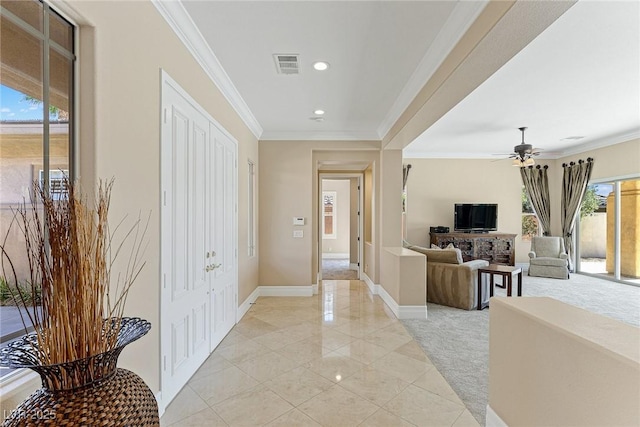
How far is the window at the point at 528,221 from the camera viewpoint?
320 inches

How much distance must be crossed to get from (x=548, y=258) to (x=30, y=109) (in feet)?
29.0

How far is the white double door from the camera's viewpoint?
7.16 feet

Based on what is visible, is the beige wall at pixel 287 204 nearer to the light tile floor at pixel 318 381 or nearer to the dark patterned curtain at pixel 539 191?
the light tile floor at pixel 318 381

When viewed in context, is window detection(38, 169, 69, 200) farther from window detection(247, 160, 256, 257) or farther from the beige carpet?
the beige carpet

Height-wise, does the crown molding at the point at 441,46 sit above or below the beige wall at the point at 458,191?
above

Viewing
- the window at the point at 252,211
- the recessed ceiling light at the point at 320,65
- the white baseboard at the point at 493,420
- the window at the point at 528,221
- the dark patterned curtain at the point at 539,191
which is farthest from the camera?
the window at the point at 528,221

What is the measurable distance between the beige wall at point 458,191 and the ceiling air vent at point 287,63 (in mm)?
5671

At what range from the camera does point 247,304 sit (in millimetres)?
4582

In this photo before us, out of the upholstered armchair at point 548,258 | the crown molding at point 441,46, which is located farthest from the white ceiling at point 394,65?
the upholstered armchair at point 548,258

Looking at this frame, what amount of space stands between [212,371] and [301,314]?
1786mm

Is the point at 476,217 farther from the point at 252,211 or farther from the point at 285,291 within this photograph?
the point at 252,211

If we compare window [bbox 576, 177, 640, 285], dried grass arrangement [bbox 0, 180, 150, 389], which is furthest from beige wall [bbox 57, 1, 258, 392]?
window [bbox 576, 177, 640, 285]

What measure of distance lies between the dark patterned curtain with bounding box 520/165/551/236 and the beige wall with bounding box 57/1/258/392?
28.2 ft

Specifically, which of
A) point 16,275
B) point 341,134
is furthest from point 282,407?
point 341,134
